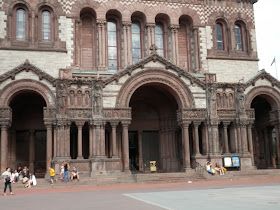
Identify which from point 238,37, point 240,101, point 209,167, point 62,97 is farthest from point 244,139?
point 62,97

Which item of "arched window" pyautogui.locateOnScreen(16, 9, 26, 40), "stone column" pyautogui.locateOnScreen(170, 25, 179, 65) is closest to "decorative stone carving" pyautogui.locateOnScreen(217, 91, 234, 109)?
"stone column" pyautogui.locateOnScreen(170, 25, 179, 65)

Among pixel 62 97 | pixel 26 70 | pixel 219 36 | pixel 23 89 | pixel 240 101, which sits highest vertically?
pixel 219 36

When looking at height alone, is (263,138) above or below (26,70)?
below

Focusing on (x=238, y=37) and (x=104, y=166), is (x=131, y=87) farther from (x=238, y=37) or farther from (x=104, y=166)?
(x=238, y=37)

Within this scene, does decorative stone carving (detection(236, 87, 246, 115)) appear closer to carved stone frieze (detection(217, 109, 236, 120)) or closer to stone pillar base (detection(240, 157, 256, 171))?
carved stone frieze (detection(217, 109, 236, 120))

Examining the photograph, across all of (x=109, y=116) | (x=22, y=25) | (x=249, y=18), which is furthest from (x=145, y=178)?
(x=249, y=18)

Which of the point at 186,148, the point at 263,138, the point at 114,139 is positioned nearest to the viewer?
the point at 114,139

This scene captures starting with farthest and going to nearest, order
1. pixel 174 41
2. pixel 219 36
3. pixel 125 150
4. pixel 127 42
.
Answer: pixel 219 36 → pixel 174 41 → pixel 127 42 → pixel 125 150

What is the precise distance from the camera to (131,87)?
3406 cm

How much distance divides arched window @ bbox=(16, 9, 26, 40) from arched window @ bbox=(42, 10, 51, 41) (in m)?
2.10

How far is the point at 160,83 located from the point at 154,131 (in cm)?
729

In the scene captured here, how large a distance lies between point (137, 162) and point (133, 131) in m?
3.42

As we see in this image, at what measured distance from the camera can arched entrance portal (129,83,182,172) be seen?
38.9 metres

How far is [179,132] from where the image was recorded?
39.5 metres
